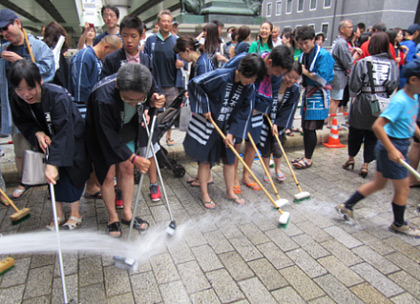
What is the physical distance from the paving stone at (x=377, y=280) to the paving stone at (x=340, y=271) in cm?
7

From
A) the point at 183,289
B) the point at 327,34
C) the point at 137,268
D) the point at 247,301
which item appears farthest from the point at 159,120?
the point at 327,34

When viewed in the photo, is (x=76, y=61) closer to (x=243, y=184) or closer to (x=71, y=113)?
(x=71, y=113)

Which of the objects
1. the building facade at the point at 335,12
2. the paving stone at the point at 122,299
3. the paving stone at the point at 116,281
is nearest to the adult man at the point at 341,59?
the paving stone at the point at 116,281

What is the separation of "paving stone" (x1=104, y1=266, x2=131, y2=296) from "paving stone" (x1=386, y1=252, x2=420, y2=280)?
244 cm

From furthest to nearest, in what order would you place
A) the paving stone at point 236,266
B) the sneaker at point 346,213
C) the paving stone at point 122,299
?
the sneaker at point 346,213
the paving stone at point 236,266
the paving stone at point 122,299

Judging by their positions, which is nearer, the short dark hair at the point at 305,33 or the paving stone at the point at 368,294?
the paving stone at the point at 368,294

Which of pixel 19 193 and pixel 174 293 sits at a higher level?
pixel 19 193

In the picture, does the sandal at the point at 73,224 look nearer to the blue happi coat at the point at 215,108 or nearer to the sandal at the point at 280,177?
the blue happi coat at the point at 215,108

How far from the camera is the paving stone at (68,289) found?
2363 millimetres

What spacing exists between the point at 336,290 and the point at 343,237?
86 centimetres

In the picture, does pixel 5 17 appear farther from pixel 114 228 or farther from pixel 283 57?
pixel 283 57

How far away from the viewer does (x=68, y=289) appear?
2459mm

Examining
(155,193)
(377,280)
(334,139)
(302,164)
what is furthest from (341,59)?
(377,280)

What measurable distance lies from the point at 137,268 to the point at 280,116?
284cm
